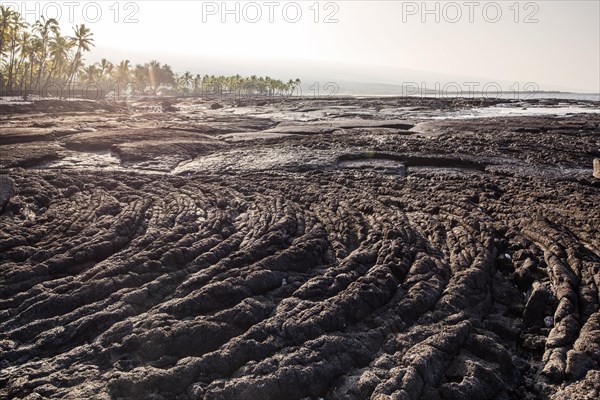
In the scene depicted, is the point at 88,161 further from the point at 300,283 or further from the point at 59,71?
the point at 59,71

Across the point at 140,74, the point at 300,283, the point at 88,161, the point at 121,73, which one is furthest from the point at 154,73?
the point at 300,283

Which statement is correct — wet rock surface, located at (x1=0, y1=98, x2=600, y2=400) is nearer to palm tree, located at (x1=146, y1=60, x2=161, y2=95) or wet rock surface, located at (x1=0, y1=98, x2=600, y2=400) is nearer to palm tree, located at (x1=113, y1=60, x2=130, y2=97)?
palm tree, located at (x1=113, y1=60, x2=130, y2=97)

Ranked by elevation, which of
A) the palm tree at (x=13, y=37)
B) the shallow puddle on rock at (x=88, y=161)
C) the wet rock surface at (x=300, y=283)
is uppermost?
the palm tree at (x=13, y=37)

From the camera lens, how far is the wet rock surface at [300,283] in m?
7.55

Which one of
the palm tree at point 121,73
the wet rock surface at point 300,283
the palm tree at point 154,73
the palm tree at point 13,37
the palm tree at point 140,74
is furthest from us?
the palm tree at point 154,73

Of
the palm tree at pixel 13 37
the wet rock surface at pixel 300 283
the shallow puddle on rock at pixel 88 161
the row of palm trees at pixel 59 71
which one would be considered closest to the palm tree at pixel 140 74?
the row of palm trees at pixel 59 71

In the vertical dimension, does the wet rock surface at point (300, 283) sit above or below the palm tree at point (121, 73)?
below

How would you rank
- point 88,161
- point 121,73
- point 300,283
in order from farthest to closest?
point 121,73 < point 88,161 < point 300,283

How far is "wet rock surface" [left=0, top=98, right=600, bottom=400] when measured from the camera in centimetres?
755

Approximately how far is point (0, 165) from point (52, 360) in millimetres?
16915

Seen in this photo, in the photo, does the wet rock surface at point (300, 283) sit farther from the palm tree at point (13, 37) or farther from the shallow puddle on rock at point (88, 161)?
the palm tree at point (13, 37)

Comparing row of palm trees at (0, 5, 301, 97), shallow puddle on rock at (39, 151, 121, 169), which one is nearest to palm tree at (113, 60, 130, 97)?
row of palm trees at (0, 5, 301, 97)

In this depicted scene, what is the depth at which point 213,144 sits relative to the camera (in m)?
27.8

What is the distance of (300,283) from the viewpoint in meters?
10.4
